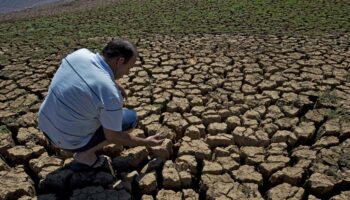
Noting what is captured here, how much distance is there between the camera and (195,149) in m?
2.77

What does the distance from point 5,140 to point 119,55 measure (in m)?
1.36

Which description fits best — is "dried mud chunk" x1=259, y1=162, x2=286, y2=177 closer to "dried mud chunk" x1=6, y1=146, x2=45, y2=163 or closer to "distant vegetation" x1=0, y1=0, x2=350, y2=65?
"dried mud chunk" x1=6, y1=146, x2=45, y2=163

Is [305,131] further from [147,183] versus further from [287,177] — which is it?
[147,183]

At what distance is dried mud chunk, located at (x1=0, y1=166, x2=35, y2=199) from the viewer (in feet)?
7.72

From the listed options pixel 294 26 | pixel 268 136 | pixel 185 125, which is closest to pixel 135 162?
pixel 185 125

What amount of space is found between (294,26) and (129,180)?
465cm

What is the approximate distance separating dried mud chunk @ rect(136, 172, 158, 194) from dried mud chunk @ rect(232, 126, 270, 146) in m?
0.76

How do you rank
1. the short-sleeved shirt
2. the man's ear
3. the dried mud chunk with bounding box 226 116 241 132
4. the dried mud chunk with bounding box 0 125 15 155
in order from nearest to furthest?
1. the short-sleeved shirt
2. the man's ear
3. the dried mud chunk with bounding box 0 125 15 155
4. the dried mud chunk with bounding box 226 116 241 132

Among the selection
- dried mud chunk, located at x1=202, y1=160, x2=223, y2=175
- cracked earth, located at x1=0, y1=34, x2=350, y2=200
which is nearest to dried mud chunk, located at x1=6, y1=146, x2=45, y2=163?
cracked earth, located at x1=0, y1=34, x2=350, y2=200

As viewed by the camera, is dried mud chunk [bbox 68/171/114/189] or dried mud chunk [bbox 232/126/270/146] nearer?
dried mud chunk [bbox 68/171/114/189]

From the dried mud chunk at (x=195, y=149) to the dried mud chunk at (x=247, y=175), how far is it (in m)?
0.26

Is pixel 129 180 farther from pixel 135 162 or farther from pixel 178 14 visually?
pixel 178 14

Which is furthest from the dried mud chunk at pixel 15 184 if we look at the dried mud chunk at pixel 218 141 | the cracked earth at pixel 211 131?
the dried mud chunk at pixel 218 141

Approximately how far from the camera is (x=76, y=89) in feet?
7.02
